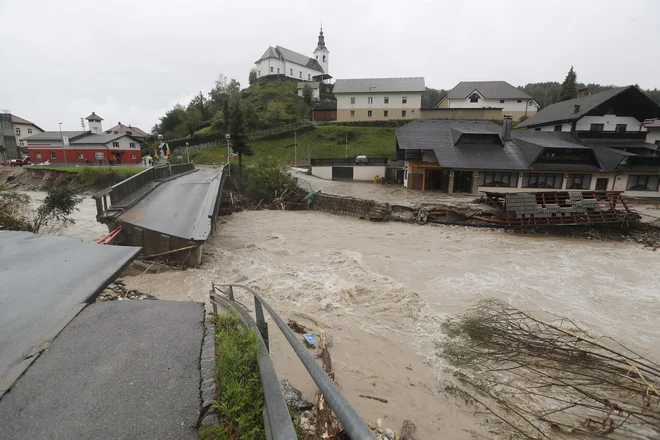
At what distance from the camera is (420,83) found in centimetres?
6053

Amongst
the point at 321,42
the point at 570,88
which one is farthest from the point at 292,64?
the point at 570,88

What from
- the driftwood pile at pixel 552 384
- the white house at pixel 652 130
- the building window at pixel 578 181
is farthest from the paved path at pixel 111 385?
the white house at pixel 652 130

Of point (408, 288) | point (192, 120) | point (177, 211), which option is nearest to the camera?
point (408, 288)

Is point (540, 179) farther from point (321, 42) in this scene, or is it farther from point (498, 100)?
point (321, 42)

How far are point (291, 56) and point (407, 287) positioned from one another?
304ft

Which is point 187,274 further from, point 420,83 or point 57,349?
point 420,83

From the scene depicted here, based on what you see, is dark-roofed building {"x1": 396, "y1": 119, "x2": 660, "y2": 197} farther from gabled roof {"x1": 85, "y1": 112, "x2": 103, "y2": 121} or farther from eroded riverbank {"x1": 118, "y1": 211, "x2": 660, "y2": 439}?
gabled roof {"x1": 85, "y1": 112, "x2": 103, "y2": 121}

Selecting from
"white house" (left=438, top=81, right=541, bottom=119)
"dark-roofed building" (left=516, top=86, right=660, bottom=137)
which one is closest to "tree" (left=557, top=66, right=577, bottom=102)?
"white house" (left=438, top=81, right=541, bottom=119)

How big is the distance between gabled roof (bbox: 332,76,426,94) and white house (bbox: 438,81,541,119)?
21.2 ft

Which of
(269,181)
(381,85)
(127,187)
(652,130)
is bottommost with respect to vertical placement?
(269,181)

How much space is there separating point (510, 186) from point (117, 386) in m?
33.6

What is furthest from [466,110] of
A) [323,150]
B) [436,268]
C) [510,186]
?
[436,268]

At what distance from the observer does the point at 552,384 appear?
625cm

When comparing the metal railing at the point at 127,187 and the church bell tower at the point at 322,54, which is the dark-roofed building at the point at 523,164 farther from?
the church bell tower at the point at 322,54
